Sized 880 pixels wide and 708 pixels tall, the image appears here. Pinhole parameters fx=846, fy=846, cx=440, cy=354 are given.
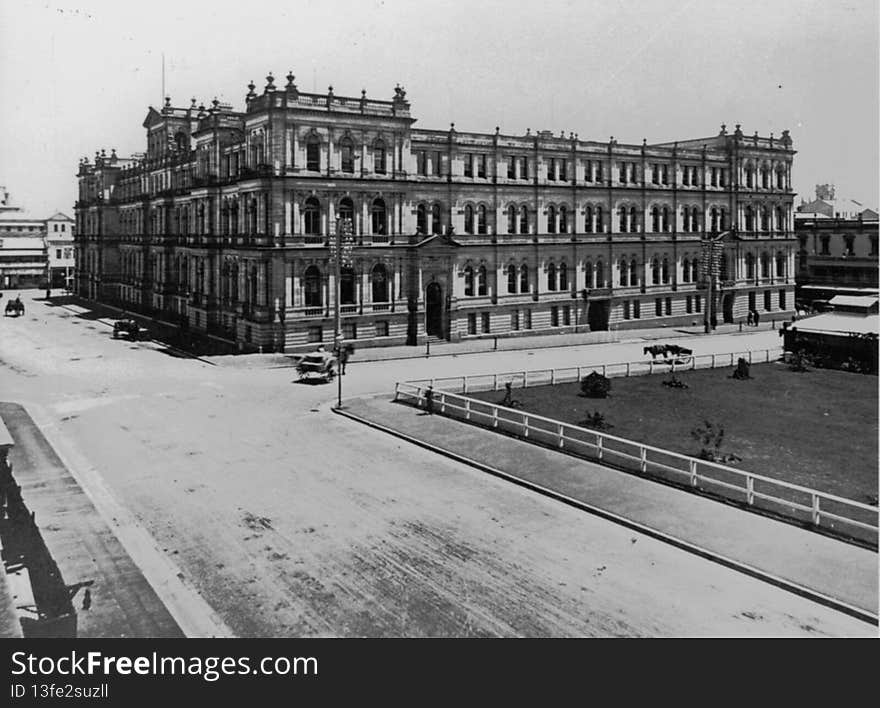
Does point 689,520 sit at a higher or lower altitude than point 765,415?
lower

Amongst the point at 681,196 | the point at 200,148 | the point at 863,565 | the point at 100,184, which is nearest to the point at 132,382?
the point at 200,148

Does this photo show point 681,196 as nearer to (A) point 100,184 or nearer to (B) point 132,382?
(B) point 132,382

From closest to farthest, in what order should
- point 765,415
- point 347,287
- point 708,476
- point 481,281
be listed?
point 708,476, point 765,415, point 347,287, point 481,281

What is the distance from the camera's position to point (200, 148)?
6488cm

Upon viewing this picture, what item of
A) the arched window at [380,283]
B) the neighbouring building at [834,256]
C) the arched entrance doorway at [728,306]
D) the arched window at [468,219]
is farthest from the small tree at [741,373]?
the neighbouring building at [834,256]

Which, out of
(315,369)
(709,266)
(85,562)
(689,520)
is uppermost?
(709,266)

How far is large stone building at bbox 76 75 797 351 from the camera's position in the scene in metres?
52.8

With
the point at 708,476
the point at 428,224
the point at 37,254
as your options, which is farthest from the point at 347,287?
the point at 37,254

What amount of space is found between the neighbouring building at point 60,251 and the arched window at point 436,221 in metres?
79.1

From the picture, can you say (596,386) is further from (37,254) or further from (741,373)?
(37,254)

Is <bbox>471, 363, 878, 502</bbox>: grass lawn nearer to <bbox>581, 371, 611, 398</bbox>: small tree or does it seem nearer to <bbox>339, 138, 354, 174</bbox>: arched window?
<bbox>581, 371, 611, 398</bbox>: small tree

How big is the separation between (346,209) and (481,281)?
12.5 metres

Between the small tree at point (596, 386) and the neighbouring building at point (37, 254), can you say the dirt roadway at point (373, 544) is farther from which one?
the neighbouring building at point (37, 254)

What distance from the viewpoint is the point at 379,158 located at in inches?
2173
